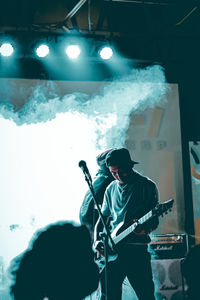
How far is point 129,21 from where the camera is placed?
13.6 feet

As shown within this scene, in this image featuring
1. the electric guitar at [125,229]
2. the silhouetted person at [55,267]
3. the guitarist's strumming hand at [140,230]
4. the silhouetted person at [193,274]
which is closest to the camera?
the silhouetted person at [55,267]

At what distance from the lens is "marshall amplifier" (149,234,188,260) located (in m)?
3.51

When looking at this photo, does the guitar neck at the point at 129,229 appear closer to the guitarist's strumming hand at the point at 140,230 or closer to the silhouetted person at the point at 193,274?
the guitarist's strumming hand at the point at 140,230

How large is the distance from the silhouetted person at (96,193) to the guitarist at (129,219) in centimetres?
5

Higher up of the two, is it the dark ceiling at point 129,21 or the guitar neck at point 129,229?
the dark ceiling at point 129,21

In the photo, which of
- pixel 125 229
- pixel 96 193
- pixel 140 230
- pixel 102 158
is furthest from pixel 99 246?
pixel 102 158

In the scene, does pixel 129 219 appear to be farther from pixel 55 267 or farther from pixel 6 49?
pixel 55 267

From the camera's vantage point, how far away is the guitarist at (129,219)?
3.39 meters

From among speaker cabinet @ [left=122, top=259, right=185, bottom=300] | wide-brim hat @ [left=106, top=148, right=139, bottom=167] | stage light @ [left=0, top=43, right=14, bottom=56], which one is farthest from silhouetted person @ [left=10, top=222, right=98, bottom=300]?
stage light @ [left=0, top=43, right=14, bottom=56]

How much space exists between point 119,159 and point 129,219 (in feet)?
2.18

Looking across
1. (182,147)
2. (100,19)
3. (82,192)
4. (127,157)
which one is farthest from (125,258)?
(100,19)

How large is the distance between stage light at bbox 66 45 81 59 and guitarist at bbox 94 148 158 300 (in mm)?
1121

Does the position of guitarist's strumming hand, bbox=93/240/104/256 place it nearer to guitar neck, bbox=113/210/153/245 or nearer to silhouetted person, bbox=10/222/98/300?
guitar neck, bbox=113/210/153/245

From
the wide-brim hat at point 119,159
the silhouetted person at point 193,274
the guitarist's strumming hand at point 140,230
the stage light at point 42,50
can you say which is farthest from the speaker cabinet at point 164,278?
the stage light at point 42,50
